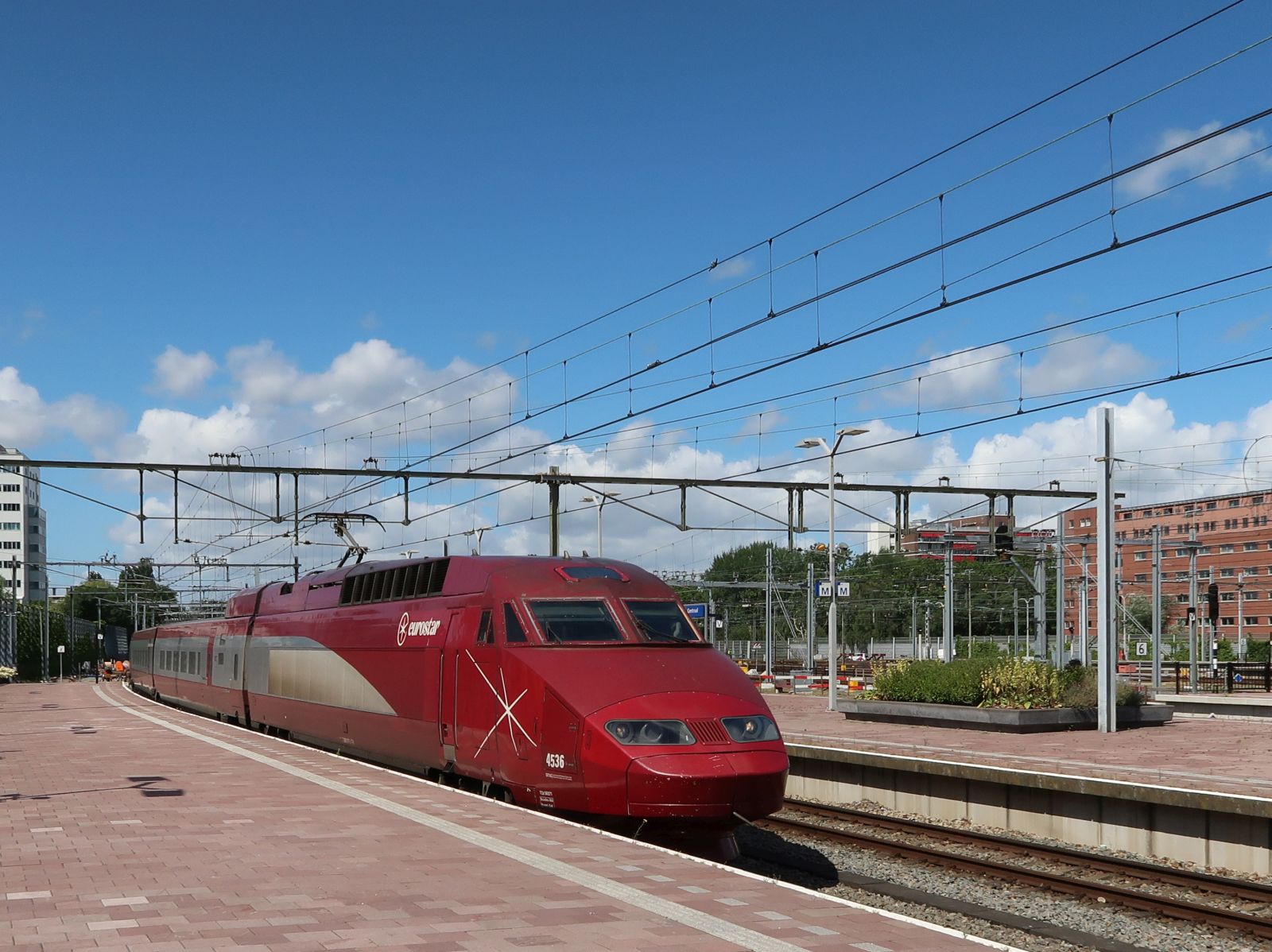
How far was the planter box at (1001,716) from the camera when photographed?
2295 cm

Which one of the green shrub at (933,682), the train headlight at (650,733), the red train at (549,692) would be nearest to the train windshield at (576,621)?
the red train at (549,692)

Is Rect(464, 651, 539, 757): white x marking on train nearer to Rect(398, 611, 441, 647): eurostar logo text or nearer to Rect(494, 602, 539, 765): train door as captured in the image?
Rect(494, 602, 539, 765): train door

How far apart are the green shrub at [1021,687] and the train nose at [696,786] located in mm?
12492

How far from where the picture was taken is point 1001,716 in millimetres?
23016

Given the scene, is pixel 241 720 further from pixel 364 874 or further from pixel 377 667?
pixel 364 874

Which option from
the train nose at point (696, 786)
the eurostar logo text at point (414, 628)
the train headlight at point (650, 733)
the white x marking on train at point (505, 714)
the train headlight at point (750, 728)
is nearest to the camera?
the train nose at point (696, 786)

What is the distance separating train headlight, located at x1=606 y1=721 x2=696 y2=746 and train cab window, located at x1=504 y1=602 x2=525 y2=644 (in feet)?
7.36

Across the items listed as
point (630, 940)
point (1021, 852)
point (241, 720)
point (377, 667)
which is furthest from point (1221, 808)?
point (241, 720)

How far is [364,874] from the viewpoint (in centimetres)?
956

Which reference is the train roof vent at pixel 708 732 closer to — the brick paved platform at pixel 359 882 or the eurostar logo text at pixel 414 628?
the brick paved platform at pixel 359 882

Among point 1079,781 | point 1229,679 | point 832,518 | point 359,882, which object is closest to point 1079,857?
point 1079,781

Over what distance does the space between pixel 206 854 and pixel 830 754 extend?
38.0ft

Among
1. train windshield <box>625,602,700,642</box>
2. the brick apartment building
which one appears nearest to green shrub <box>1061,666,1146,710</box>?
train windshield <box>625,602,700,642</box>

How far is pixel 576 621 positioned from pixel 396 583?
513 centimetres
